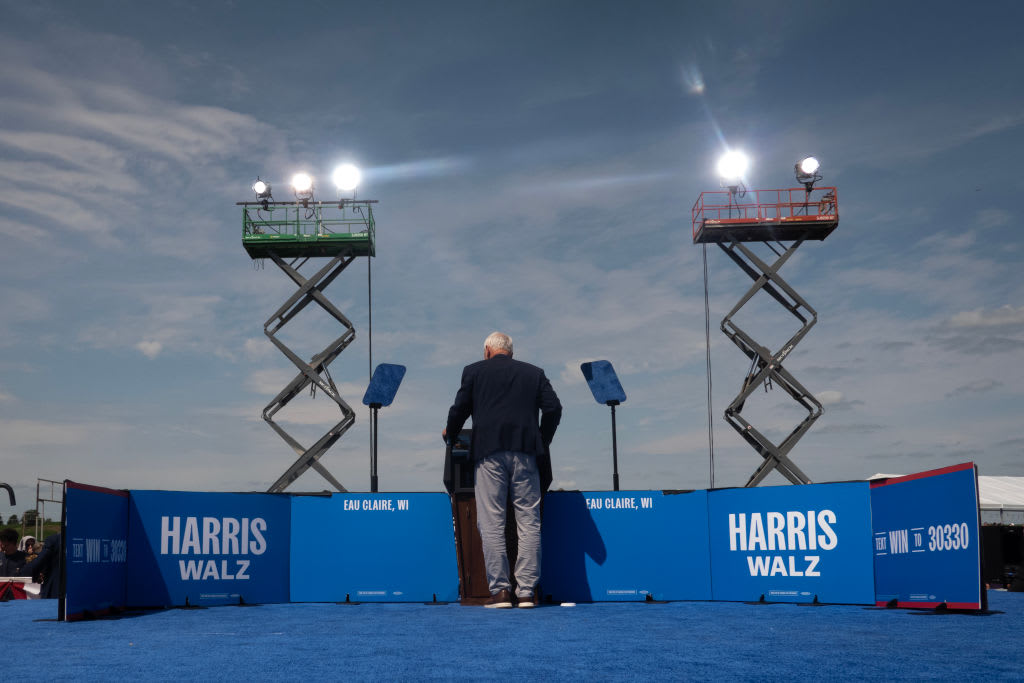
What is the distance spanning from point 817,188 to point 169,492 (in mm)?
23324

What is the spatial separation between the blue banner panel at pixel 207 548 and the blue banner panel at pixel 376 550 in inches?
8.6

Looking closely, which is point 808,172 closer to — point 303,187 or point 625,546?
point 303,187

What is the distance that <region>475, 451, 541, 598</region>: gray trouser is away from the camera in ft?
22.2

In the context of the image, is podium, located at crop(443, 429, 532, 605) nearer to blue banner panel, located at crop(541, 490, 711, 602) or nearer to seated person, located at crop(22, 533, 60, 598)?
blue banner panel, located at crop(541, 490, 711, 602)

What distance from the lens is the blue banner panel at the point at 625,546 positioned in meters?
7.84

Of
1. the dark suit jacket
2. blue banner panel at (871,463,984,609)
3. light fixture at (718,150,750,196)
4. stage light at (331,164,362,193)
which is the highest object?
light fixture at (718,150,750,196)

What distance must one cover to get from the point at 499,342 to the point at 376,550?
2403mm

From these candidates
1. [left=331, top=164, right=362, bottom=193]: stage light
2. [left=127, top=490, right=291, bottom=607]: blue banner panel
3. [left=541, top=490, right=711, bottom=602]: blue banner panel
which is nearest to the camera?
[left=127, top=490, right=291, bottom=607]: blue banner panel

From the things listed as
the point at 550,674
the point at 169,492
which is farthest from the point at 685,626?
the point at 169,492

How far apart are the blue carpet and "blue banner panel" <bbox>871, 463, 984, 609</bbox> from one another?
268 millimetres

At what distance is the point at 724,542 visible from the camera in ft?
25.6

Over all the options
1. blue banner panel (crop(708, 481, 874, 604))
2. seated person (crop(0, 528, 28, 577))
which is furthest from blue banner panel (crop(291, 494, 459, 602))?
seated person (crop(0, 528, 28, 577))

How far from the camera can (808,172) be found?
87.2 feet

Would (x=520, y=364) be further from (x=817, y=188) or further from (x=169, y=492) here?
(x=817, y=188)
